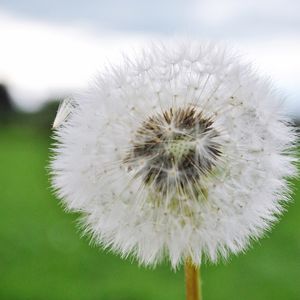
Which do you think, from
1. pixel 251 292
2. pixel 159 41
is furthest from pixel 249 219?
pixel 251 292

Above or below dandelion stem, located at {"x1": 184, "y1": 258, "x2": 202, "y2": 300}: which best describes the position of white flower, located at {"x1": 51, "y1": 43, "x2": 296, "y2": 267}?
above

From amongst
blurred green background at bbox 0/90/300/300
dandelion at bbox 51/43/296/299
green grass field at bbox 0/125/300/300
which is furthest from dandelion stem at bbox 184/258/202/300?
blurred green background at bbox 0/90/300/300

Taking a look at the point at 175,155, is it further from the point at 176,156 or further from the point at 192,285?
the point at 192,285

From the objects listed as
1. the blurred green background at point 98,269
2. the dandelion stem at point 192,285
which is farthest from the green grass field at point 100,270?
the dandelion stem at point 192,285

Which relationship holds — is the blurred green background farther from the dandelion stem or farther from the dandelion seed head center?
the dandelion stem

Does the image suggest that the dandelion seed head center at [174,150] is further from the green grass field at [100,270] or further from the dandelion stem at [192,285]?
the green grass field at [100,270]

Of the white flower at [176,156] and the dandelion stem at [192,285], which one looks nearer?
the dandelion stem at [192,285]

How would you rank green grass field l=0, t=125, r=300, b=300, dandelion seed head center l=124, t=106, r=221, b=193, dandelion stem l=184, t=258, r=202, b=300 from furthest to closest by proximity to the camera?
green grass field l=0, t=125, r=300, b=300 → dandelion seed head center l=124, t=106, r=221, b=193 → dandelion stem l=184, t=258, r=202, b=300
